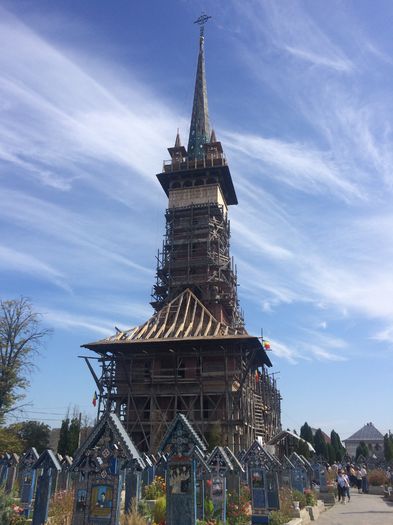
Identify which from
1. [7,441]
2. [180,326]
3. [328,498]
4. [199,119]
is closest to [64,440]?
[7,441]

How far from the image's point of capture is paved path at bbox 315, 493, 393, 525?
1426 centimetres

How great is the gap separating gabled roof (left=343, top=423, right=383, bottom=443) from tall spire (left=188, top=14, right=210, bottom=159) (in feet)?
211

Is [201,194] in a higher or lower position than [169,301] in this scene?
higher

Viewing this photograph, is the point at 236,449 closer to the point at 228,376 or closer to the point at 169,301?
the point at 228,376

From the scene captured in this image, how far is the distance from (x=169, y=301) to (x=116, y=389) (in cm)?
917

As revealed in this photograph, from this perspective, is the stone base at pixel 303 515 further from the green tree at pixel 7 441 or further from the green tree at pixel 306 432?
the green tree at pixel 306 432

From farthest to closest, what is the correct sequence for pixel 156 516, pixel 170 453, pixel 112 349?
pixel 112 349 < pixel 156 516 < pixel 170 453

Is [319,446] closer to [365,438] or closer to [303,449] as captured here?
[303,449]

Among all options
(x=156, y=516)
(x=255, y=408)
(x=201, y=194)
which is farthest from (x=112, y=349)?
(x=156, y=516)

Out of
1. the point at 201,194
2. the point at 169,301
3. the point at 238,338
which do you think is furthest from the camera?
the point at 201,194

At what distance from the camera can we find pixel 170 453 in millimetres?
9906

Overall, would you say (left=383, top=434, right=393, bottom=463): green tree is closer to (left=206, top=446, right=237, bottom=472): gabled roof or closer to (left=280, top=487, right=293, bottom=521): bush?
(left=280, top=487, right=293, bottom=521): bush

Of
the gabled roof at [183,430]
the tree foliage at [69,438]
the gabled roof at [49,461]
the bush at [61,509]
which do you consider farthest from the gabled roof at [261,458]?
the tree foliage at [69,438]

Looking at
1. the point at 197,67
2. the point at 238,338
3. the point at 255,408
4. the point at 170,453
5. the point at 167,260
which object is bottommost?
the point at 170,453
